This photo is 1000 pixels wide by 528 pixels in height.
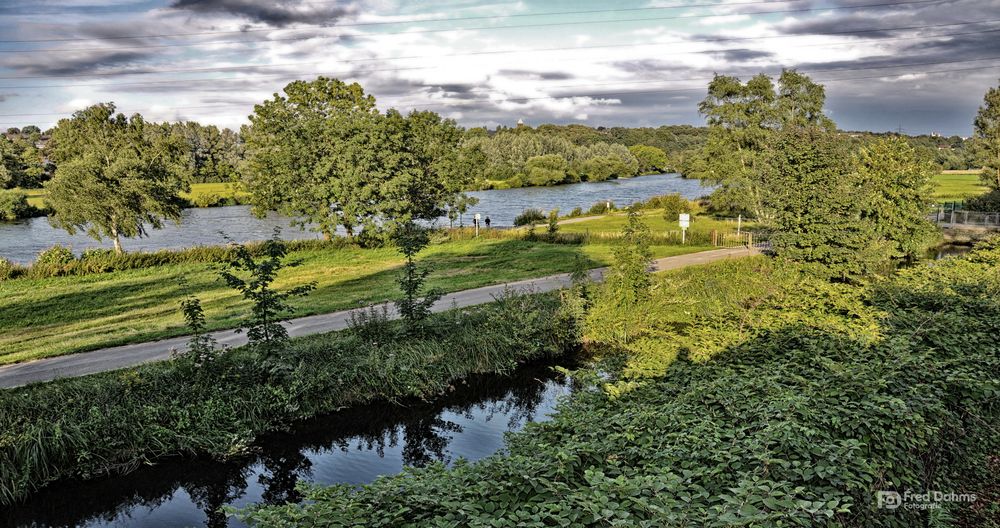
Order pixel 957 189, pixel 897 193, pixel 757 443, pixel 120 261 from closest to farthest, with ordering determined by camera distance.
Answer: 1. pixel 757 443
2. pixel 897 193
3. pixel 120 261
4. pixel 957 189

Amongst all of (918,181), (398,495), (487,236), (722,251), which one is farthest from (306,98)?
(398,495)

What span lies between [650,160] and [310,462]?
6212 inches

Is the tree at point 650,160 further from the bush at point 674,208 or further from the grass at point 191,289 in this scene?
the grass at point 191,289

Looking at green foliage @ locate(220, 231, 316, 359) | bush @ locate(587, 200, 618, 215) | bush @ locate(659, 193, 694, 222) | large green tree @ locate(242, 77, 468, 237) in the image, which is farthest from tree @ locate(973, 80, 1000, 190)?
green foliage @ locate(220, 231, 316, 359)

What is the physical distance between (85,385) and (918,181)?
93.9ft

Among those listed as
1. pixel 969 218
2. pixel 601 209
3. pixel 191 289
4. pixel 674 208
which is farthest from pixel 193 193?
pixel 969 218

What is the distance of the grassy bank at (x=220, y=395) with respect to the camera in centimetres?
994

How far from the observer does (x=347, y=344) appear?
547 inches

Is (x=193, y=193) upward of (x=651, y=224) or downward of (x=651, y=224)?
upward

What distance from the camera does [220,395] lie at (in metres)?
11.4

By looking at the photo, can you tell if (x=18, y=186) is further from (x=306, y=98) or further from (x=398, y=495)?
(x=398, y=495)

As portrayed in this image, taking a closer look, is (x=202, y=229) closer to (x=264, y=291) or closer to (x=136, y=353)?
(x=136, y=353)

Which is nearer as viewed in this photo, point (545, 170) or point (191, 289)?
point (191, 289)

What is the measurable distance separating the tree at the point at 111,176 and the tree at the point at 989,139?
53740 mm
